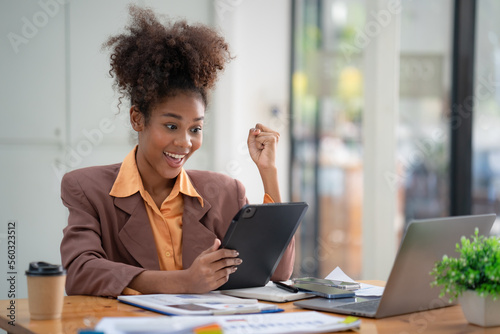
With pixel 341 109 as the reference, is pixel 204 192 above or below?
below

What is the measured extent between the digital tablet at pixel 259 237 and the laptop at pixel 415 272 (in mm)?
190

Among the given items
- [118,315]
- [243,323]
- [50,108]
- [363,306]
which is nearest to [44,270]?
[118,315]

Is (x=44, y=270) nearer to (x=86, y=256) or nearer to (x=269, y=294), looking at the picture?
(x=86, y=256)

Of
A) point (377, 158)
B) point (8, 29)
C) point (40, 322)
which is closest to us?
point (40, 322)

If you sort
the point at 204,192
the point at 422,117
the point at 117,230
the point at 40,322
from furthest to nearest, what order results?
the point at 422,117 → the point at 204,192 → the point at 117,230 → the point at 40,322

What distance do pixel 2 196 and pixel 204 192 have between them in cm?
160

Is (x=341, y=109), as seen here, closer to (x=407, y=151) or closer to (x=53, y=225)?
(x=407, y=151)

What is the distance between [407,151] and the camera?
4.27m

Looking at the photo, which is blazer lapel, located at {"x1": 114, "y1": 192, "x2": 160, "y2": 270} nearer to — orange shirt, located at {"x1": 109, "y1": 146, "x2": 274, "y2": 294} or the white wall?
orange shirt, located at {"x1": 109, "y1": 146, "x2": 274, "y2": 294}

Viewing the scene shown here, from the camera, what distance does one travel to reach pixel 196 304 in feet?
4.85

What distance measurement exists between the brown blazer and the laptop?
0.46 meters

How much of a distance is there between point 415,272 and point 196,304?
1.59 feet

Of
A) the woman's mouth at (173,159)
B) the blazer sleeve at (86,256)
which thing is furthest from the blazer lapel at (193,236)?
the blazer sleeve at (86,256)

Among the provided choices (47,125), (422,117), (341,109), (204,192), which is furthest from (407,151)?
(204,192)
